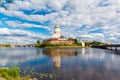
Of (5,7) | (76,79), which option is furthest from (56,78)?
(5,7)

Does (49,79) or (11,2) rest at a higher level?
(11,2)

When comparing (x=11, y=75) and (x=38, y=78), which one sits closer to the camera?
(x=11, y=75)

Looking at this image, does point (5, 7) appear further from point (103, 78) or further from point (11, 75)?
point (103, 78)

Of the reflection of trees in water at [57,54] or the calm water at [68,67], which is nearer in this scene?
the calm water at [68,67]

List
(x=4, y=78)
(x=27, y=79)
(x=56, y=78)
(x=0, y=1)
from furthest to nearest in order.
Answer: (x=56, y=78)
(x=27, y=79)
(x=4, y=78)
(x=0, y=1)

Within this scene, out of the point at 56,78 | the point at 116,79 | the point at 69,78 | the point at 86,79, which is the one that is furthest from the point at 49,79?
the point at 116,79

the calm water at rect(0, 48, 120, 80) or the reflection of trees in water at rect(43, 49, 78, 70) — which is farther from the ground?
the calm water at rect(0, 48, 120, 80)

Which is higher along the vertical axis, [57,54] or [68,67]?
[68,67]

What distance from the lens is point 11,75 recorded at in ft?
83.5

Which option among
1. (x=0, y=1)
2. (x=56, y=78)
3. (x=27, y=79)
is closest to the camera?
(x=0, y=1)

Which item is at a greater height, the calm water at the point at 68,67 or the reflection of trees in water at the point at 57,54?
the calm water at the point at 68,67

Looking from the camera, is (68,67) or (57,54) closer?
(68,67)

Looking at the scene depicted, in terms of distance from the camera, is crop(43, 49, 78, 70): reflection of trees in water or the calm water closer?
the calm water

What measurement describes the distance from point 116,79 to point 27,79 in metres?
13.1
